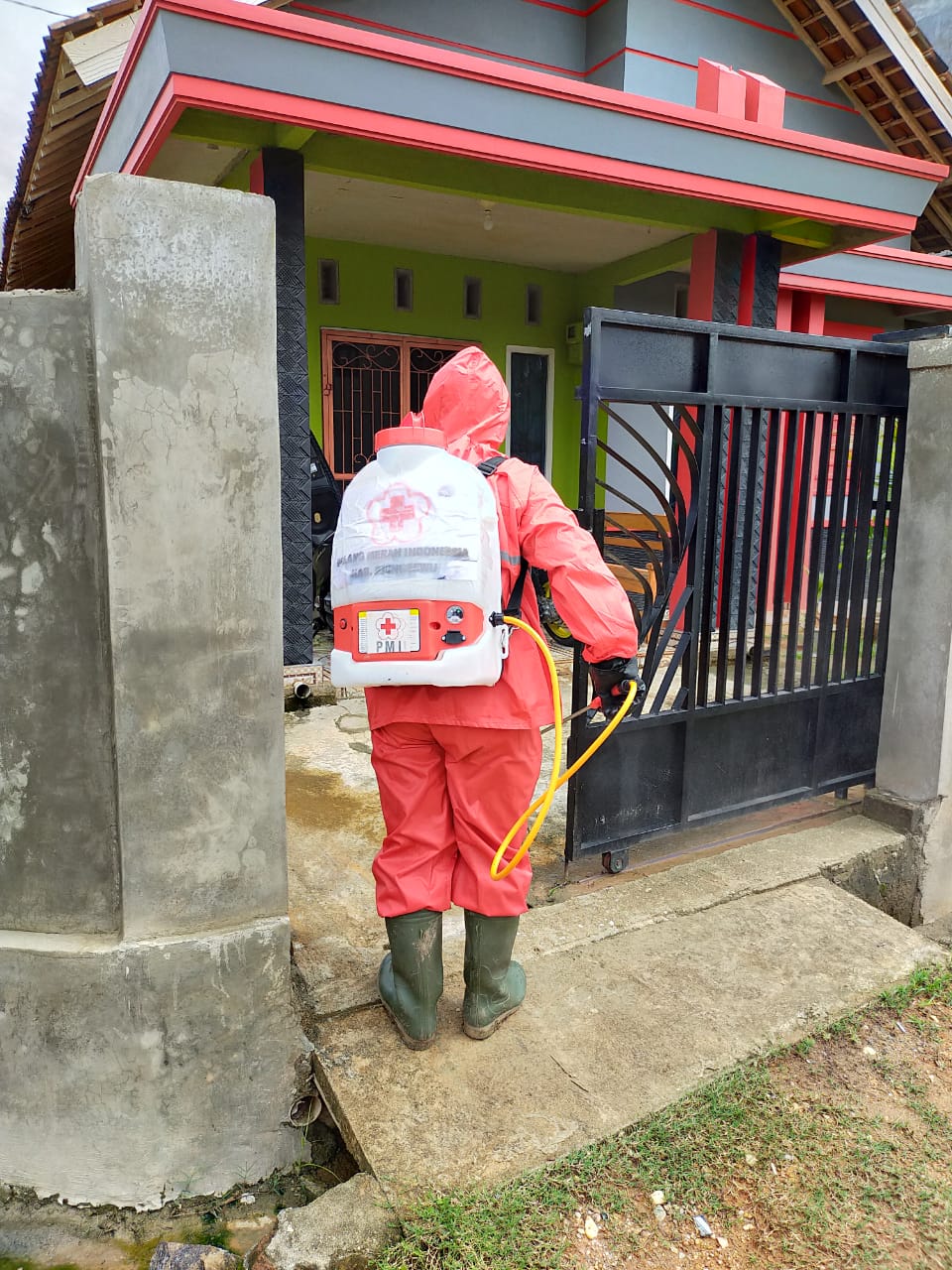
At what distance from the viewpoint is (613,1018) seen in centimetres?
242

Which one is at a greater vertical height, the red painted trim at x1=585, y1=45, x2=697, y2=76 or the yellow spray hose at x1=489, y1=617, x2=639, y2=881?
the red painted trim at x1=585, y1=45, x2=697, y2=76

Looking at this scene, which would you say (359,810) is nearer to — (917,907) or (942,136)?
(917,907)

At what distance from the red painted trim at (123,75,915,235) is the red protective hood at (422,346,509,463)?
2.66 metres

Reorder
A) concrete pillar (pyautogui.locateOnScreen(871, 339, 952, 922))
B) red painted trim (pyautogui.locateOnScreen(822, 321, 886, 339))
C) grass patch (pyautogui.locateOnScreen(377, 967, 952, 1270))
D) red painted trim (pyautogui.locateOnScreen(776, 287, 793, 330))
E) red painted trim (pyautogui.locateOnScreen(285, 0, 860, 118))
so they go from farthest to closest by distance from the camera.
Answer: red painted trim (pyautogui.locateOnScreen(822, 321, 886, 339))
red painted trim (pyautogui.locateOnScreen(776, 287, 793, 330))
red painted trim (pyautogui.locateOnScreen(285, 0, 860, 118))
concrete pillar (pyautogui.locateOnScreen(871, 339, 952, 922))
grass patch (pyautogui.locateOnScreen(377, 967, 952, 1270))

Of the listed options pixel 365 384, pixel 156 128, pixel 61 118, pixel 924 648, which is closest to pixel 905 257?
pixel 365 384

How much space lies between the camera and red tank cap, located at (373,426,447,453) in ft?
6.69

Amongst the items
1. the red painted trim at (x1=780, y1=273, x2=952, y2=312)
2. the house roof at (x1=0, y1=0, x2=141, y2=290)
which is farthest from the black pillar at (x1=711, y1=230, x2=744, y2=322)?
the house roof at (x1=0, y1=0, x2=141, y2=290)

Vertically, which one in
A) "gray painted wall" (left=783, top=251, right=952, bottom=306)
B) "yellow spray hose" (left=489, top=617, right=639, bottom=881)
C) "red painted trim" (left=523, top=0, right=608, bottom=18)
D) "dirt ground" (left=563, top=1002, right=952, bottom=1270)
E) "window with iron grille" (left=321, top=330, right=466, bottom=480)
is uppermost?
→ "red painted trim" (left=523, top=0, right=608, bottom=18)

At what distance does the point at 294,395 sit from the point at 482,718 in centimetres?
346

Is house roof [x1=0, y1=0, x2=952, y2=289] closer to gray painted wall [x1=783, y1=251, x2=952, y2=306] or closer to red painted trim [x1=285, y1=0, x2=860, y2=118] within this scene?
Answer: red painted trim [x1=285, y1=0, x2=860, y2=118]

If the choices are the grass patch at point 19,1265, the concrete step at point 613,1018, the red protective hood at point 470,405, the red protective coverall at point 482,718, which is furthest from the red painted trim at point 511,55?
the grass patch at point 19,1265

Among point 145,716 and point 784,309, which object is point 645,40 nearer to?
point 784,309

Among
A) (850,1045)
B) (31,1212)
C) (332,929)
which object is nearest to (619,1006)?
(850,1045)

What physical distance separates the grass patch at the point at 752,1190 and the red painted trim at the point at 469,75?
14.9 ft
